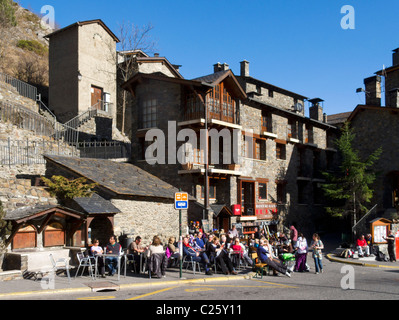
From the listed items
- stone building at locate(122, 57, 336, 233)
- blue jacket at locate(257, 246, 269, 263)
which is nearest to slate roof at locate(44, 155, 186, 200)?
stone building at locate(122, 57, 336, 233)

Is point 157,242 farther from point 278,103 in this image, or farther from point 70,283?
point 278,103

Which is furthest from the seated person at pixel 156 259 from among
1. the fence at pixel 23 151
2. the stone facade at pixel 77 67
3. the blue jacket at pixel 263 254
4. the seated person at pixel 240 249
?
the stone facade at pixel 77 67

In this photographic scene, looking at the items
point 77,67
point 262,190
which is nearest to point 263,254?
point 262,190

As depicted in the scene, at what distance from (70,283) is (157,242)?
3.26m

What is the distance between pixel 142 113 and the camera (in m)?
29.1

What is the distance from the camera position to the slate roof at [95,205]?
54.5ft

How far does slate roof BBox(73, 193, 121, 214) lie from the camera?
16.6 m

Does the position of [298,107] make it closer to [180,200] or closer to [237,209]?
[237,209]

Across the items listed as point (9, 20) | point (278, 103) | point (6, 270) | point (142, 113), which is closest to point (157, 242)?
point (6, 270)

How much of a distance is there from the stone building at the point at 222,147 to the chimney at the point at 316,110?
16.5 ft

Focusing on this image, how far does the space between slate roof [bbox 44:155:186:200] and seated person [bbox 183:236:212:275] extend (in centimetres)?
414

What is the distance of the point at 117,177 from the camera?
21.2 metres

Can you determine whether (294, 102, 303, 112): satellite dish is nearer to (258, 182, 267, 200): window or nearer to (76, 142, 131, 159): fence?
(258, 182, 267, 200): window

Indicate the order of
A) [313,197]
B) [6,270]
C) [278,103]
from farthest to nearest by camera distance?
[278,103] < [313,197] < [6,270]
